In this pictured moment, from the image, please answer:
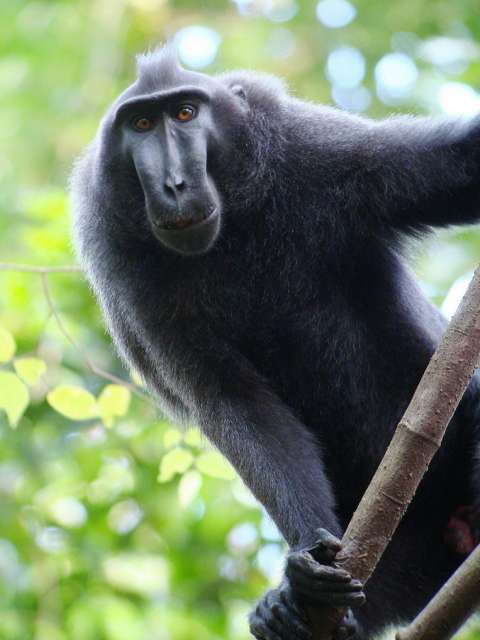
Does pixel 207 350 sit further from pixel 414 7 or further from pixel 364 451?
pixel 414 7

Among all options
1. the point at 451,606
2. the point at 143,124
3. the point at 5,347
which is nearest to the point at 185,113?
the point at 143,124

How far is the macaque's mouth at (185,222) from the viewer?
4.60 m

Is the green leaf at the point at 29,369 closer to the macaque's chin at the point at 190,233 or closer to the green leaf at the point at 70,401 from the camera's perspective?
the green leaf at the point at 70,401

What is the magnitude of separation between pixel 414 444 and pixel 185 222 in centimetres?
143

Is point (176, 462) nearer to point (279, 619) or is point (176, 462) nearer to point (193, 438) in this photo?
point (193, 438)

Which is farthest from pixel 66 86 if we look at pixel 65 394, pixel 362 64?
pixel 65 394

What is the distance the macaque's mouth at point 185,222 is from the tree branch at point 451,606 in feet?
5.83

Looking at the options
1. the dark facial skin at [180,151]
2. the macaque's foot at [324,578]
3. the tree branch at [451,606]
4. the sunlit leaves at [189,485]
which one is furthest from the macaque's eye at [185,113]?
the tree branch at [451,606]

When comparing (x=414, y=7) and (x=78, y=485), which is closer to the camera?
(x=78, y=485)

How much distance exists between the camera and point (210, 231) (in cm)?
472

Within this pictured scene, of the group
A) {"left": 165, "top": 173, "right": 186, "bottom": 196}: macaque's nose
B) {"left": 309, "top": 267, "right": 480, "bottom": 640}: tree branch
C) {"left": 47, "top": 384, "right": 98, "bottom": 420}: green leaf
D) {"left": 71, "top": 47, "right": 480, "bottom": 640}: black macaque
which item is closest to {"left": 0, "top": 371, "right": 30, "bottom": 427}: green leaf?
{"left": 47, "top": 384, "right": 98, "bottom": 420}: green leaf

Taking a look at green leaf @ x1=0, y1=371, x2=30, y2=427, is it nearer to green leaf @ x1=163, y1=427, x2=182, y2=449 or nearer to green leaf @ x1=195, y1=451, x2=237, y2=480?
green leaf @ x1=163, y1=427, x2=182, y2=449

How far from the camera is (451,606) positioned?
3.63m

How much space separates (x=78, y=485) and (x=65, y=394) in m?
2.21
